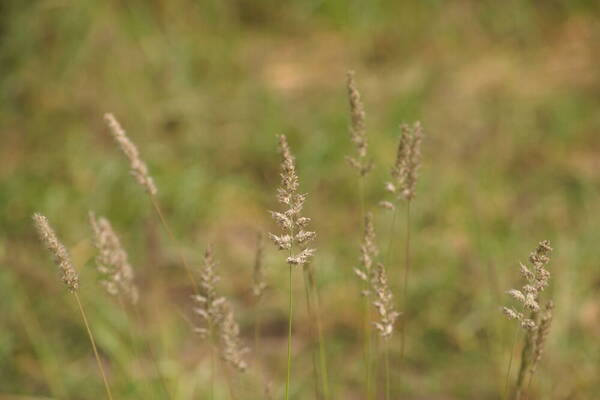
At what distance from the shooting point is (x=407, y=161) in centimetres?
107

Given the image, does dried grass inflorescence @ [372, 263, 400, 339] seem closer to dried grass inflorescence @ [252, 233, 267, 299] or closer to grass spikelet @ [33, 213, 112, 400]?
dried grass inflorescence @ [252, 233, 267, 299]

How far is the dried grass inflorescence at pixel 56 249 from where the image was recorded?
898mm

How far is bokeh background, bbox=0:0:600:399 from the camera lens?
2.04m

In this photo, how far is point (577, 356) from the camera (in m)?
1.92

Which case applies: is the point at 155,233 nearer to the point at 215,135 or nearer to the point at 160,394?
the point at 215,135

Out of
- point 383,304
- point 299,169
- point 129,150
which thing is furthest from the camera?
point 299,169

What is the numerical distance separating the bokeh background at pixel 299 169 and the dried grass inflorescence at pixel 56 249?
1.75 feet

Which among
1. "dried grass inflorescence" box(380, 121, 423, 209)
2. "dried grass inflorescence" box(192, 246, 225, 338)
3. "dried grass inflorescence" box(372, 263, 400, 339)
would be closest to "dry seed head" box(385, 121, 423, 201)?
"dried grass inflorescence" box(380, 121, 423, 209)

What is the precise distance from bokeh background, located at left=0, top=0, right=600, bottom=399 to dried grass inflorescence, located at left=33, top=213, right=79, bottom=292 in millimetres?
532

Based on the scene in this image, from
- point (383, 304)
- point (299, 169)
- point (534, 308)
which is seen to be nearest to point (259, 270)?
point (383, 304)

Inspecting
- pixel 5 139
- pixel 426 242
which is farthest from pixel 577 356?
pixel 5 139

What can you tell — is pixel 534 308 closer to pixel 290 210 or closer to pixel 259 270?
pixel 290 210

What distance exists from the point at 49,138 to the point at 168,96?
2.13 ft

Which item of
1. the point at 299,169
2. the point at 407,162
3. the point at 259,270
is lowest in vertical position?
the point at 259,270
